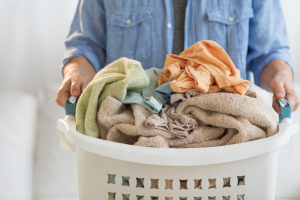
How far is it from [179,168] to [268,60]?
0.51 m

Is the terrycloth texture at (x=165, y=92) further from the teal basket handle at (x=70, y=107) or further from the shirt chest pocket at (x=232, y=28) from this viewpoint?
the shirt chest pocket at (x=232, y=28)

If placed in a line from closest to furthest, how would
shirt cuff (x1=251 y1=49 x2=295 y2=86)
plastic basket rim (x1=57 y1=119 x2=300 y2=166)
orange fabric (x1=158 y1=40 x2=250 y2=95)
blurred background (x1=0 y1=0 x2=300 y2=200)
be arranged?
plastic basket rim (x1=57 y1=119 x2=300 y2=166) < orange fabric (x1=158 y1=40 x2=250 y2=95) < shirt cuff (x1=251 y1=49 x2=295 y2=86) < blurred background (x1=0 y1=0 x2=300 y2=200)

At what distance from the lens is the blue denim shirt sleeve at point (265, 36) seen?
2.50ft

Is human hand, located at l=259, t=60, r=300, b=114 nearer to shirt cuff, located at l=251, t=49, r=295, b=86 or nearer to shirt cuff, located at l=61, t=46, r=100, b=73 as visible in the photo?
shirt cuff, located at l=251, t=49, r=295, b=86

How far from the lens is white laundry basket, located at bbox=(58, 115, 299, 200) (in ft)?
1.17

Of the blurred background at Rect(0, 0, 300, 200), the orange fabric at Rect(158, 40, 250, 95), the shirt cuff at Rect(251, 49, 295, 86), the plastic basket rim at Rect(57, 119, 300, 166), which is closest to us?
the plastic basket rim at Rect(57, 119, 300, 166)

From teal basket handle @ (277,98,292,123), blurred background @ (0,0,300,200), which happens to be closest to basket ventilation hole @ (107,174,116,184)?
teal basket handle @ (277,98,292,123)

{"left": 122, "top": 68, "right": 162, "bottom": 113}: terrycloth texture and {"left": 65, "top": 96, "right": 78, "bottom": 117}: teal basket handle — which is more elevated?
{"left": 122, "top": 68, "right": 162, "bottom": 113}: terrycloth texture

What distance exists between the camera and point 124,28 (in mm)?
801

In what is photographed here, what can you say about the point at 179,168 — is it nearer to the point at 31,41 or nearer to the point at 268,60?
the point at 268,60

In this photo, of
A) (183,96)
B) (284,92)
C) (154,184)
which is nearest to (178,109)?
(183,96)

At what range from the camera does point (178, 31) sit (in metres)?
0.80

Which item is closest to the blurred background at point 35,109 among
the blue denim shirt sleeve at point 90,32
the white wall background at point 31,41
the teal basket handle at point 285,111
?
the white wall background at point 31,41

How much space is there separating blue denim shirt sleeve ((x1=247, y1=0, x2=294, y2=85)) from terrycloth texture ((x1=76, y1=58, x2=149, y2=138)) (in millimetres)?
448
